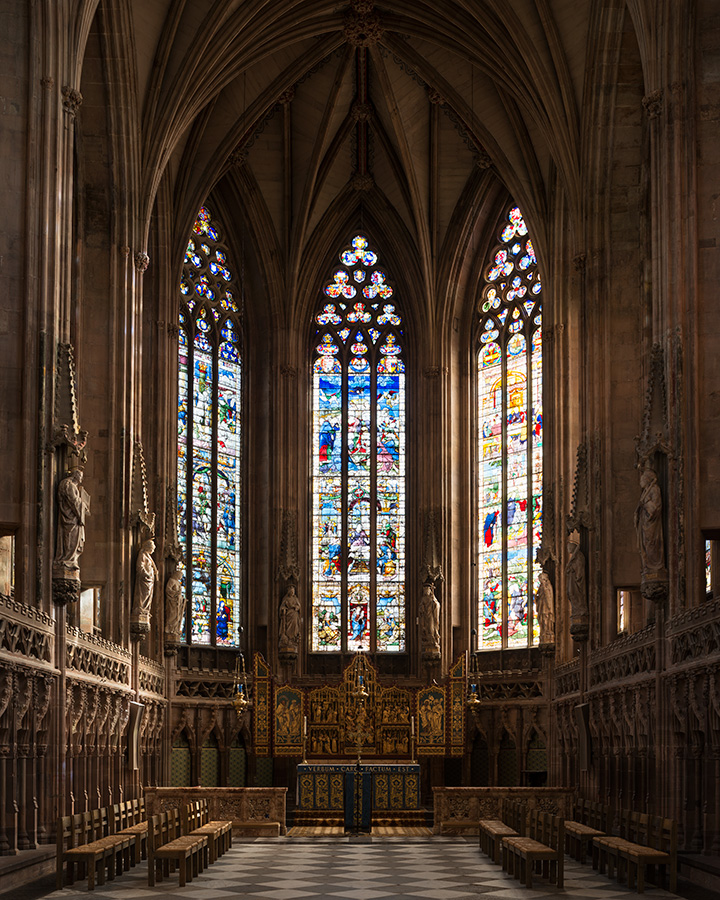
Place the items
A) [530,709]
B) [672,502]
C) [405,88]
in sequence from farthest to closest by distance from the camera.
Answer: [405,88] → [530,709] → [672,502]

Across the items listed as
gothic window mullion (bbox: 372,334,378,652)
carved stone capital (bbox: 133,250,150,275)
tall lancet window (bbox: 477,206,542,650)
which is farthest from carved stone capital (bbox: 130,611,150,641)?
tall lancet window (bbox: 477,206,542,650)

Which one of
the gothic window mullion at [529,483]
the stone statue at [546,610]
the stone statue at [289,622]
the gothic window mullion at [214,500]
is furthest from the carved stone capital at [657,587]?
the gothic window mullion at [214,500]

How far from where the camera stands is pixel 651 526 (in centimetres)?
2052

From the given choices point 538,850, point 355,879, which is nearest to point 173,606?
point 355,879

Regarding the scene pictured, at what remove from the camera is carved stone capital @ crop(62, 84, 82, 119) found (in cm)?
2175

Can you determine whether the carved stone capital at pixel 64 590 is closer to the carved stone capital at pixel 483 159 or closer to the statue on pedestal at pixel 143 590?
the statue on pedestal at pixel 143 590

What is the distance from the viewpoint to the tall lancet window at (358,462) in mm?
35906

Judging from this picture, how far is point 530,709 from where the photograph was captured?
3253 centimetres

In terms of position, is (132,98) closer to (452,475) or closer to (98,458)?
(98,458)

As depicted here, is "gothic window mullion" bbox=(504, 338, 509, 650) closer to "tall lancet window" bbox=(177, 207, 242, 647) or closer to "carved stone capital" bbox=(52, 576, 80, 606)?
"tall lancet window" bbox=(177, 207, 242, 647)

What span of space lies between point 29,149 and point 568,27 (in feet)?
41.1

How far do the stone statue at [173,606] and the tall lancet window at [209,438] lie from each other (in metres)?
2.44

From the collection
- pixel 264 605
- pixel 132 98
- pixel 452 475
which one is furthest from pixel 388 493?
pixel 132 98

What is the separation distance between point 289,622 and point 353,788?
9.42m
